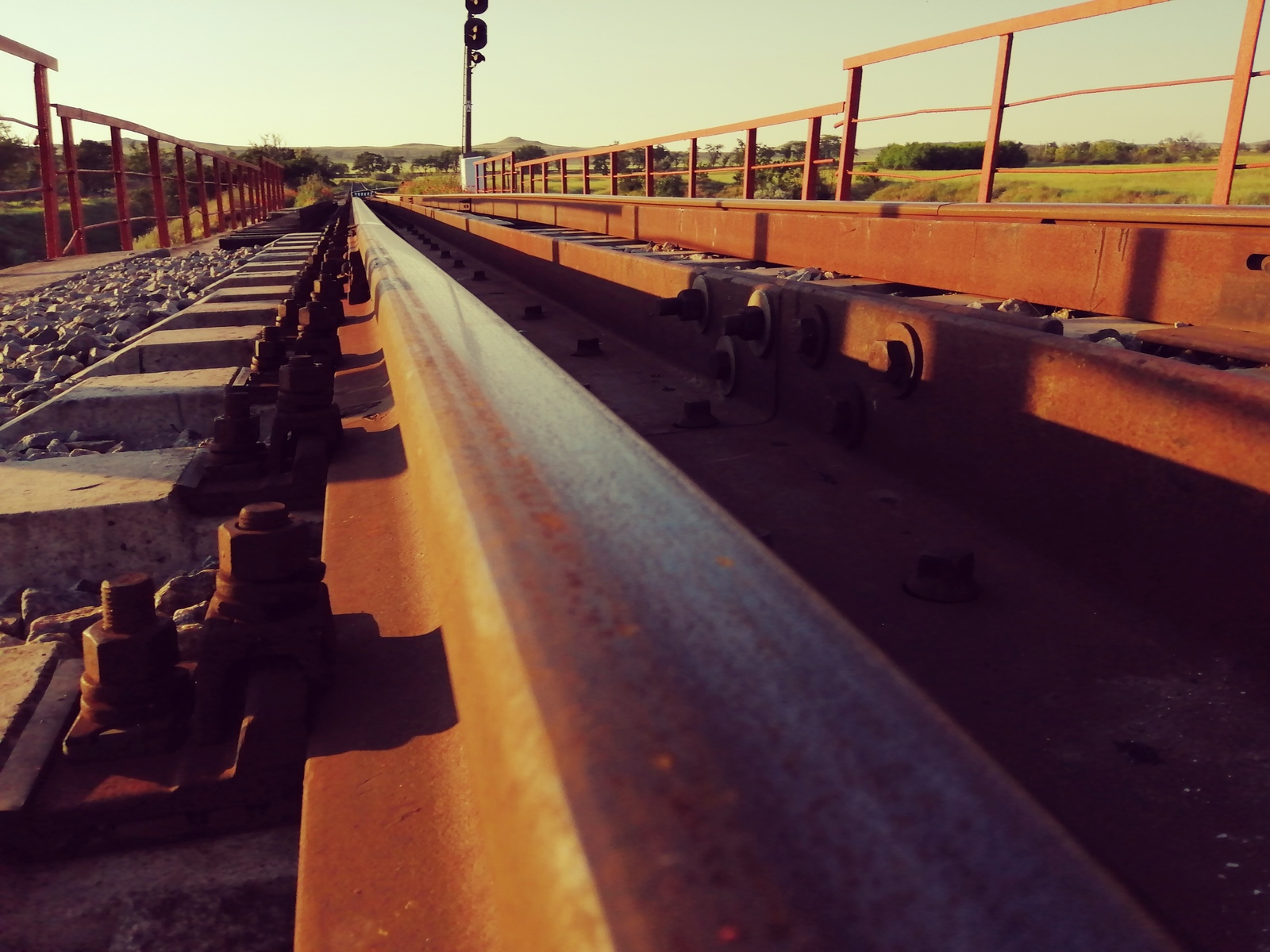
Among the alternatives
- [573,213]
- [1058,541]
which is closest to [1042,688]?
[1058,541]

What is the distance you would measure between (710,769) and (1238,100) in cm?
530

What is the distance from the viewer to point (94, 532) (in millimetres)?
2182

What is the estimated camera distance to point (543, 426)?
1.08 m

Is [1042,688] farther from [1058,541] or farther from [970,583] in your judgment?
[1058,541]

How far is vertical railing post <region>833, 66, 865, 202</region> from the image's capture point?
7957 millimetres

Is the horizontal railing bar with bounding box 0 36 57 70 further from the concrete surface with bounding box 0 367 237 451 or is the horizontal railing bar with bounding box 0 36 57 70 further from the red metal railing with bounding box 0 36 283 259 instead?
the concrete surface with bounding box 0 367 237 451

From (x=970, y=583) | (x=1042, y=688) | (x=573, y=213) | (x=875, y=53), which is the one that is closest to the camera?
(x=1042, y=688)

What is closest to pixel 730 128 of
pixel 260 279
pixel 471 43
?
pixel 260 279

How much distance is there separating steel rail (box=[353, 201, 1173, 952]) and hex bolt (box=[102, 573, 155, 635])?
0.55 meters

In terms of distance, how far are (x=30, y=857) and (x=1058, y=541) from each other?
4.80 feet

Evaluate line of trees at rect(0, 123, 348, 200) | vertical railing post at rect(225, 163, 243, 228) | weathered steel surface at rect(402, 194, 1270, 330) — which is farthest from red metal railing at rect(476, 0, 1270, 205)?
line of trees at rect(0, 123, 348, 200)

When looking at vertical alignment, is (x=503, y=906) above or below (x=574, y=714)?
below

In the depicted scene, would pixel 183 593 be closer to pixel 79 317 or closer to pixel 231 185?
pixel 79 317

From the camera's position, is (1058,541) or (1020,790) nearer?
(1020,790)
